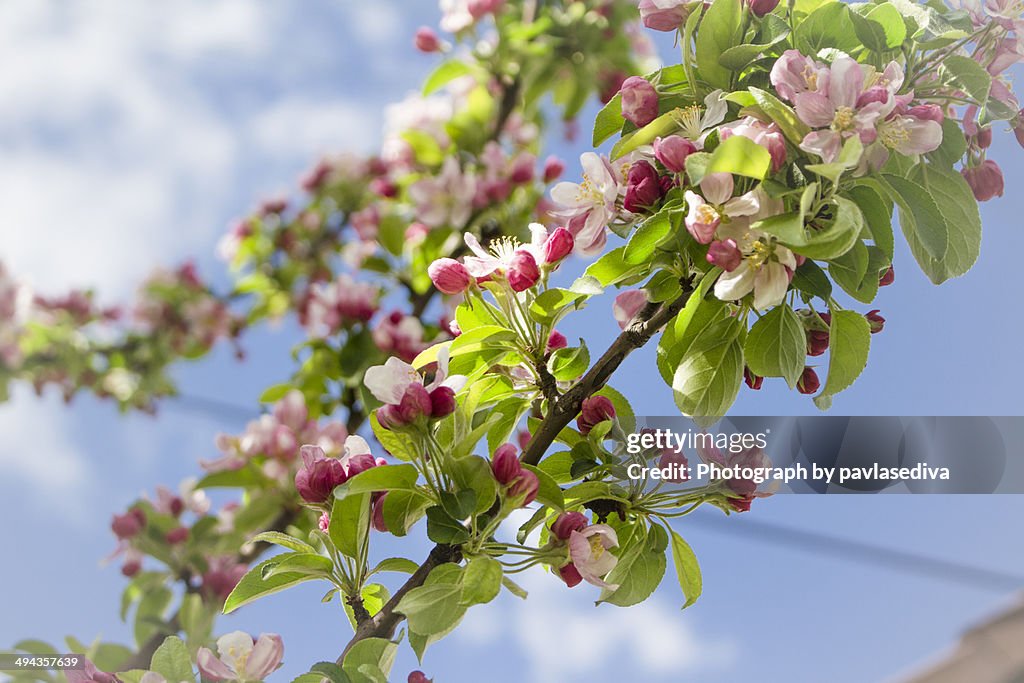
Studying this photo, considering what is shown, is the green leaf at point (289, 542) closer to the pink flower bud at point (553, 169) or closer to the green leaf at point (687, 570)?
the green leaf at point (687, 570)

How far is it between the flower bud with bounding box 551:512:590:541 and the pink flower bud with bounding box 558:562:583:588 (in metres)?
0.03

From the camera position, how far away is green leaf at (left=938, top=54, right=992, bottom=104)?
2.48ft

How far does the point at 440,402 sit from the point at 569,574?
19cm

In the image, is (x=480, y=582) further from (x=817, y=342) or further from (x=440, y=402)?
(x=817, y=342)

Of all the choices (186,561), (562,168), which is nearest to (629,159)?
(562,168)

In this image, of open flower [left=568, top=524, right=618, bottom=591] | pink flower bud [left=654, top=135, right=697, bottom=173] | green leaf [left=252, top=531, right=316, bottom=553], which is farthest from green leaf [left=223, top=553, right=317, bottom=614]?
pink flower bud [left=654, top=135, right=697, bottom=173]

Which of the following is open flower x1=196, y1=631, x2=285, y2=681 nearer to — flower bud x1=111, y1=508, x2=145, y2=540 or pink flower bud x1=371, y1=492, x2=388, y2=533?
pink flower bud x1=371, y1=492, x2=388, y2=533

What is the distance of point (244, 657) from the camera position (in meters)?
0.78

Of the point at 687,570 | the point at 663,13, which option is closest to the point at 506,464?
the point at 687,570

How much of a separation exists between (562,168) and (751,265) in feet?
3.66

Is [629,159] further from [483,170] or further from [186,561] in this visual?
[186,561]

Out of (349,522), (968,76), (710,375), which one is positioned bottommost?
(349,522)

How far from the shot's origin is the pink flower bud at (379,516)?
75 cm

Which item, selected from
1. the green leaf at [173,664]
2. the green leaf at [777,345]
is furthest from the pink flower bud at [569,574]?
the green leaf at [173,664]
